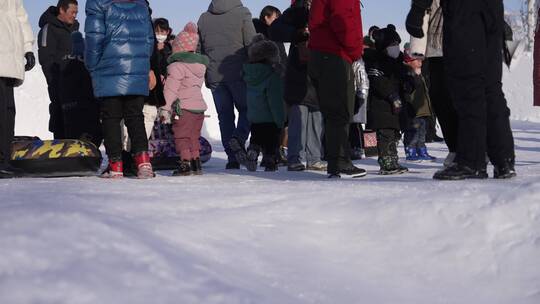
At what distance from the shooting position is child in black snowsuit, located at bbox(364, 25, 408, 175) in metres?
7.62

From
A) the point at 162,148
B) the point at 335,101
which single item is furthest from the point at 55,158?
the point at 335,101

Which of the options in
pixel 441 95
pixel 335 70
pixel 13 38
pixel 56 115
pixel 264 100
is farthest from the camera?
pixel 56 115

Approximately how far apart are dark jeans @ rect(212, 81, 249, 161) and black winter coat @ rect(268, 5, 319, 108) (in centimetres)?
81

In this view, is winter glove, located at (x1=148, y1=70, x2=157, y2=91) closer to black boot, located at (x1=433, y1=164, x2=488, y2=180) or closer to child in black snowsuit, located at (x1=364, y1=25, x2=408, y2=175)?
child in black snowsuit, located at (x1=364, y1=25, x2=408, y2=175)

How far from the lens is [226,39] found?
9.21m

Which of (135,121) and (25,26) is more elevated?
(25,26)

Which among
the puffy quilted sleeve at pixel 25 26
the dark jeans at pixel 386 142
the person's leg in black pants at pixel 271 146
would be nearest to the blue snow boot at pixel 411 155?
the person's leg in black pants at pixel 271 146

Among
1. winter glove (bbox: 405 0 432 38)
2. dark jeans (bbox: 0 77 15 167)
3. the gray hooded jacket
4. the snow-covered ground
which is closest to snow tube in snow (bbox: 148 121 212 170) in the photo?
the gray hooded jacket

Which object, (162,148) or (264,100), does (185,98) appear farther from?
(162,148)

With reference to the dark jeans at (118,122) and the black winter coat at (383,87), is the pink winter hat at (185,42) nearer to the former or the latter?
the dark jeans at (118,122)

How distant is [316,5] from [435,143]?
7.76 meters

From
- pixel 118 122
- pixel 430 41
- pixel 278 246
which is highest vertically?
pixel 430 41

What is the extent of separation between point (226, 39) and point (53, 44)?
2.11 meters

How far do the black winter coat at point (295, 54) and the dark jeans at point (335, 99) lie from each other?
1.37 metres
